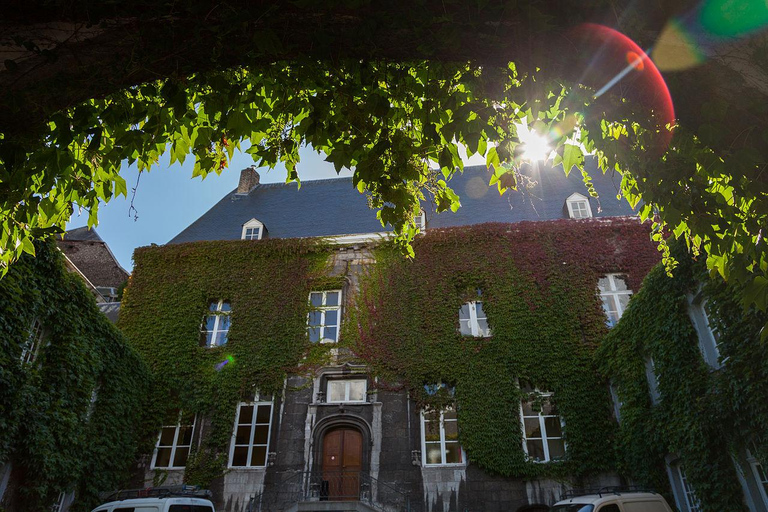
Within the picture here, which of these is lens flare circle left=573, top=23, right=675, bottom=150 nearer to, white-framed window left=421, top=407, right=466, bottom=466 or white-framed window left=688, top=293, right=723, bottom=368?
white-framed window left=688, top=293, right=723, bottom=368

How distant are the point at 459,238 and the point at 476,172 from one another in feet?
21.0

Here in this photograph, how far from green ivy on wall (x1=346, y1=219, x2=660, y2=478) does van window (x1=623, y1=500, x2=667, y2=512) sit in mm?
3570

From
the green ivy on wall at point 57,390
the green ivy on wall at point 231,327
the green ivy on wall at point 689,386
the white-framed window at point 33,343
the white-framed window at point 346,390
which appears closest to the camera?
the green ivy on wall at point 689,386

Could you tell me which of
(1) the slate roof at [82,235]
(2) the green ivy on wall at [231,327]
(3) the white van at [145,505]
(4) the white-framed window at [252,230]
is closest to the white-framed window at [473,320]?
(2) the green ivy on wall at [231,327]

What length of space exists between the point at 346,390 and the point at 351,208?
24.6 ft

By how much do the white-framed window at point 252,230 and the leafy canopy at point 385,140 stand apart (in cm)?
1333

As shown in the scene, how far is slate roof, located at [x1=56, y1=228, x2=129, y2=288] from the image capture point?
83.8ft

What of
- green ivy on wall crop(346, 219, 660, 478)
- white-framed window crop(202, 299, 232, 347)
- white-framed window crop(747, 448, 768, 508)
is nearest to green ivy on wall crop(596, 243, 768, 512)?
white-framed window crop(747, 448, 768, 508)

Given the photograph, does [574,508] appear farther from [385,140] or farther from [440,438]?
[385,140]

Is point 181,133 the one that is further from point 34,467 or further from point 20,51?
point 34,467

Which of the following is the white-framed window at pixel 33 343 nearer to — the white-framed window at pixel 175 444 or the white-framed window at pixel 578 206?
the white-framed window at pixel 175 444

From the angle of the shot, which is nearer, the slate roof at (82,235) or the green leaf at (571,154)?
the green leaf at (571,154)

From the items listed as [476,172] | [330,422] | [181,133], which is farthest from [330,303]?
[181,133]

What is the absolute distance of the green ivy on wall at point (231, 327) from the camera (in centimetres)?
1427
